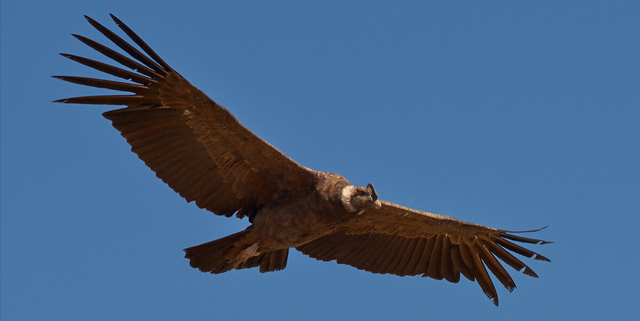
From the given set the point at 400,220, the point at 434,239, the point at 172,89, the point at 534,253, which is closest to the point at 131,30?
the point at 172,89

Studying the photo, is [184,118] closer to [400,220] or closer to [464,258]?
[400,220]

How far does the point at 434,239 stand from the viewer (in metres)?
12.6

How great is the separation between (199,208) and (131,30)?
9.25 ft

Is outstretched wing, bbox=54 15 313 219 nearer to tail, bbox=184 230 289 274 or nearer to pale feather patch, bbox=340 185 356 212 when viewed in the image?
tail, bbox=184 230 289 274

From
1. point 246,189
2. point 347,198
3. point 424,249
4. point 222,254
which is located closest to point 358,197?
point 347,198

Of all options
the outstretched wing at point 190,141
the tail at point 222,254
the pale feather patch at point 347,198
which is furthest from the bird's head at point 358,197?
the tail at point 222,254

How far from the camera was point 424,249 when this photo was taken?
1261cm

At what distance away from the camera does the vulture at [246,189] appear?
10.1 metres

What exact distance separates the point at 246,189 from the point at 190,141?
1.11m

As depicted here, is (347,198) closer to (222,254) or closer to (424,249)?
(222,254)

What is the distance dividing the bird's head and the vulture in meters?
0.01

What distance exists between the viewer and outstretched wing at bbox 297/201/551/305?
40.0 ft

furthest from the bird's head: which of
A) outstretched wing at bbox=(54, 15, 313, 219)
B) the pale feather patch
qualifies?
outstretched wing at bbox=(54, 15, 313, 219)

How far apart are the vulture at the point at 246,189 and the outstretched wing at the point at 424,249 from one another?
18 mm
